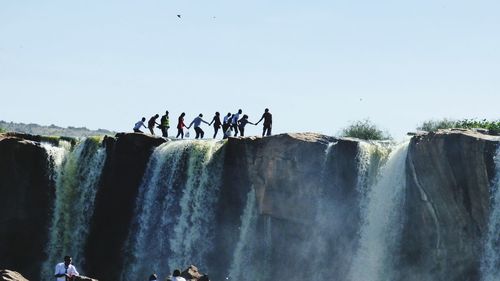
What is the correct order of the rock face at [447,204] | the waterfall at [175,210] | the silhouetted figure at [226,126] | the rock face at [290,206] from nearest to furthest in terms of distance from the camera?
the rock face at [447,204] → the rock face at [290,206] → the waterfall at [175,210] → the silhouetted figure at [226,126]

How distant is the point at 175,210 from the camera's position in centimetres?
4866

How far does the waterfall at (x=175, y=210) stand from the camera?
47875mm

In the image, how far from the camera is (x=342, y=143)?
143 ft

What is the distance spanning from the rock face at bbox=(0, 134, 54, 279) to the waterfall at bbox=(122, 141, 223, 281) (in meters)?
5.10

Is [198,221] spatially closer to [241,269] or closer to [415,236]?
[241,269]

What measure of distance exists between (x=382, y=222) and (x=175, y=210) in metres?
10.5

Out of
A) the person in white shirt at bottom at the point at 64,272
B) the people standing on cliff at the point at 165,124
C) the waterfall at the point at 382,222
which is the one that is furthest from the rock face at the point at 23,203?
the person in white shirt at bottom at the point at 64,272

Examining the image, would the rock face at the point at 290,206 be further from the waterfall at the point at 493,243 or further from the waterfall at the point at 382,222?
the waterfall at the point at 382,222

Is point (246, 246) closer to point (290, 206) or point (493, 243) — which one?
point (290, 206)

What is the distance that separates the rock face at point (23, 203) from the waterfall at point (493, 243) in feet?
74.2

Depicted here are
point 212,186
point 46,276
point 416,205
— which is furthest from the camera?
point 46,276

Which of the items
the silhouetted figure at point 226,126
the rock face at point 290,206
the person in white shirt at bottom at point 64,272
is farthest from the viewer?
the silhouetted figure at point 226,126

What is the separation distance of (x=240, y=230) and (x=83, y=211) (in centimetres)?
910

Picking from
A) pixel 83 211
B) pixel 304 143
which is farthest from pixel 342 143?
pixel 83 211
